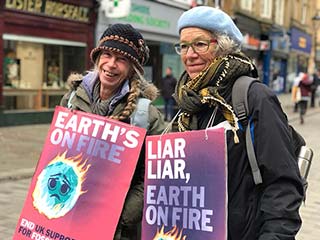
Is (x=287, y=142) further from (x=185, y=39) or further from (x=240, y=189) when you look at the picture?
(x=185, y=39)

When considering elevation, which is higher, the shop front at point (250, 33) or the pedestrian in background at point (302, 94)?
the shop front at point (250, 33)

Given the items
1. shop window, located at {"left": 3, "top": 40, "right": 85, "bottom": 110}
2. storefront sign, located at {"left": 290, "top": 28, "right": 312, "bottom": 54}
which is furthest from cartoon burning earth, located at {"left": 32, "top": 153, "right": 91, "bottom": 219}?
storefront sign, located at {"left": 290, "top": 28, "right": 312, "bottom": 54}

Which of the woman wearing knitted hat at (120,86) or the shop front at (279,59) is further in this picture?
the shop front at (279,59)

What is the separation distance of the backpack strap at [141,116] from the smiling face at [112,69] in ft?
0.53

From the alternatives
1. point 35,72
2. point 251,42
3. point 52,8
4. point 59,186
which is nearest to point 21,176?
point 59,186

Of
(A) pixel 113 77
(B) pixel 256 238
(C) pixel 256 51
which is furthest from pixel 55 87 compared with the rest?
(C) pixel 256 51

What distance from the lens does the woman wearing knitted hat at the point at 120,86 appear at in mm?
2377

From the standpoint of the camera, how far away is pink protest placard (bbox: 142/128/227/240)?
6.02ft

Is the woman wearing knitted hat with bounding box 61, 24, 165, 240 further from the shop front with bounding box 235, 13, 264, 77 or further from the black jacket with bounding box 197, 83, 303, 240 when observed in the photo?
the shop front with bounding box 235, 13, 264, 77

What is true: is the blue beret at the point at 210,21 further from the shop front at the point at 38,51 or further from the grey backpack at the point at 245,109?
the shop front at the point at 38,51

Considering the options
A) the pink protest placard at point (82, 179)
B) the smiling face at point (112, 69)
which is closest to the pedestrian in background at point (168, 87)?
the smiling face at point (112, 69)

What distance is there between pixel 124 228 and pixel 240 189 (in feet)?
2.33

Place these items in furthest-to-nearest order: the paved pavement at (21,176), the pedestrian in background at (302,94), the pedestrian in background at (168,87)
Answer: the pedestrian in background at (302,94), the pedestrian in background at (168,87), the paved pavement at (21,176)

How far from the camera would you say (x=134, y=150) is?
2.21 meters
